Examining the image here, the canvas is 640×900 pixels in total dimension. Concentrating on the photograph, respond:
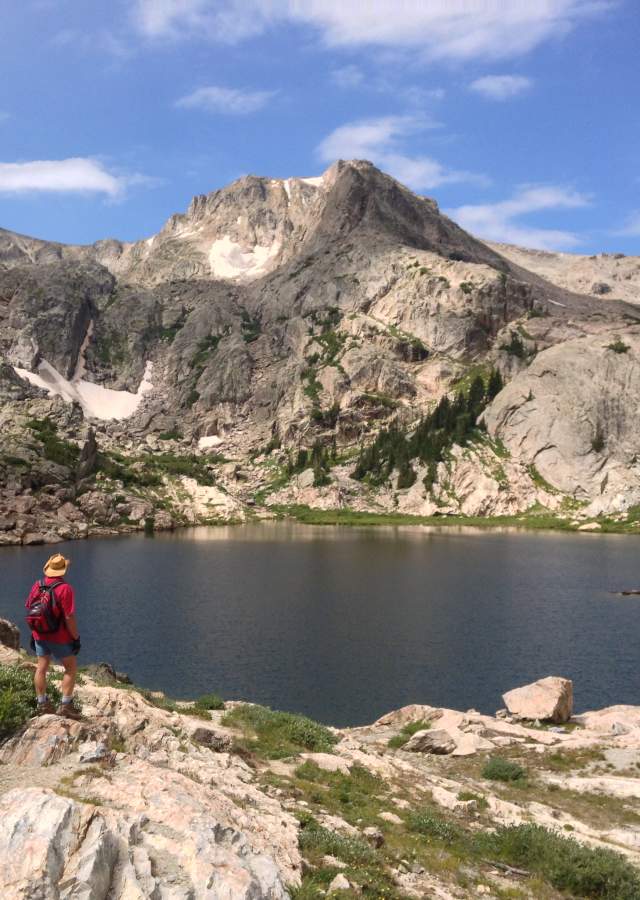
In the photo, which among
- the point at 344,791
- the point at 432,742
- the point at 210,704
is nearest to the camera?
the point at 344,791

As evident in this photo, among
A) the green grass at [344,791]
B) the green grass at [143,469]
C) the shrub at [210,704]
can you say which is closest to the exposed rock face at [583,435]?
the green grass at [143,469]

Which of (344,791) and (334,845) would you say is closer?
(334,845)

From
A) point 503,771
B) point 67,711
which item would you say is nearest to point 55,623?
point 67,711

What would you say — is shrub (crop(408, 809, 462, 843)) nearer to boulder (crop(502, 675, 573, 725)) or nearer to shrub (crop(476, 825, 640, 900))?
shrub (crop(476, 825, 640, 900))

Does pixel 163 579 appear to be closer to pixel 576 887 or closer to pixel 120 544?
pixel 120 544

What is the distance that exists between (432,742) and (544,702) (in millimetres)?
9886

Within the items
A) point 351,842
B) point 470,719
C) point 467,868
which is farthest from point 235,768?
point 470,719

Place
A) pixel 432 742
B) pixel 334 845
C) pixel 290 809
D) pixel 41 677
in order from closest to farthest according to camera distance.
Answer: pixel 334 845 → pixel 41 677 → pixel 290 809 → pixel 432 742

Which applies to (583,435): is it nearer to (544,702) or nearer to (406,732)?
(544,702)

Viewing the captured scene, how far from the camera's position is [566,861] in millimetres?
16234

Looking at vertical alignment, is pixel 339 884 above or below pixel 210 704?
above

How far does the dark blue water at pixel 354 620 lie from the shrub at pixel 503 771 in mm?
14496

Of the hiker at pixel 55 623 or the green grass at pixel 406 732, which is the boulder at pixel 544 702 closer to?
the green grass at pixel 406 732

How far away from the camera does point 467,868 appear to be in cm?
1555
